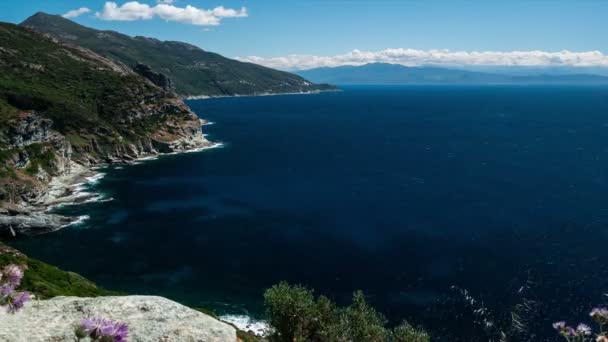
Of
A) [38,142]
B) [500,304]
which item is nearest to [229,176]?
[38,142]

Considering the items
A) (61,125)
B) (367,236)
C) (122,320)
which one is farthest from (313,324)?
(61,125)

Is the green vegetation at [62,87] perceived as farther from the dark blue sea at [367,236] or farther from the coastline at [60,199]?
the dark blue sea at [367,236]

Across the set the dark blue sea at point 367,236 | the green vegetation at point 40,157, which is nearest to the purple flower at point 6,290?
the dark blue sea at point 367,236

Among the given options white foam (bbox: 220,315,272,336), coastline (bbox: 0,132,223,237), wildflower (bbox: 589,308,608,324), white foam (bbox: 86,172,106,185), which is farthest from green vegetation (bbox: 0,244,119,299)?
white foam (bbox: 86,172,106,185)

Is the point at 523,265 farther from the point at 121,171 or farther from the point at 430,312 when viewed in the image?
the point at 121,171

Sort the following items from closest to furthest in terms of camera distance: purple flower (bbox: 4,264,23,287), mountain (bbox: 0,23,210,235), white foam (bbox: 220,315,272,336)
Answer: purple flower (bbox: 4,264,23,287) < white foam (bbox: 220,315,272,336) < mountain (bbox: 0,23,210,235)

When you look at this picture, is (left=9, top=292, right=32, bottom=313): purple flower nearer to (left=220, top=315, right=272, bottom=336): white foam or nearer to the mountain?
(left=220, top=315, right=272, bottom=336): white foam
